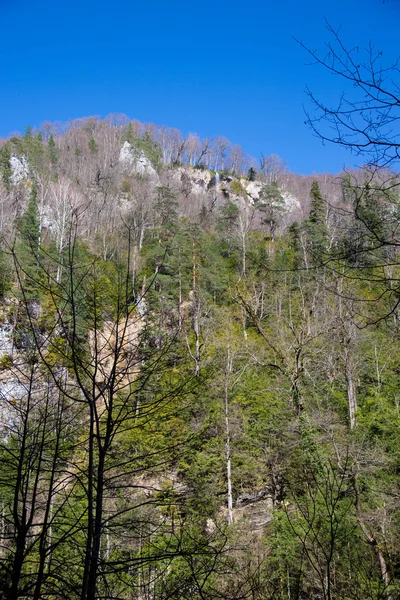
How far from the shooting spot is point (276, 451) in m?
12.3

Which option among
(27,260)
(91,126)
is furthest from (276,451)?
(91,126)

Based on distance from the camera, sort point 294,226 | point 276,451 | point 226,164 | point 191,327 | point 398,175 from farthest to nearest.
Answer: point 226,164
point 294,226
point 191,327
point 276,451
point 398,175

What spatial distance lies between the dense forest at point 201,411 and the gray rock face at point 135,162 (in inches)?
831

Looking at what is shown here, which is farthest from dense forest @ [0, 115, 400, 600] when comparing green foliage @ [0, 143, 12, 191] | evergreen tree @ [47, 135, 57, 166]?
evergreen tree @ [47, 135, 57, 166]

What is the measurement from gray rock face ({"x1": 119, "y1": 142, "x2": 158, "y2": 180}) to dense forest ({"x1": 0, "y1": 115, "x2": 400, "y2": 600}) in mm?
21105

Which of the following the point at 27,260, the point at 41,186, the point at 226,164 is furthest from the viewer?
the point at 226,164

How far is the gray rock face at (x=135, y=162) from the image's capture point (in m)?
53.7

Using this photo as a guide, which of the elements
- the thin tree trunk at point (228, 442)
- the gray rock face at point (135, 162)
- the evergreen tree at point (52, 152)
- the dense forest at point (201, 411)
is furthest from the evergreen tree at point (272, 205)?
the evergreen tree at point (52, 152)

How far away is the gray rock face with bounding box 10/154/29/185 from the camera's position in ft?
139

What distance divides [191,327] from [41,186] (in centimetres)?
2595

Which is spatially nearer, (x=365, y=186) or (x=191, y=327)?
(x=365, y=186)

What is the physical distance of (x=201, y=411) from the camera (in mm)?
13742

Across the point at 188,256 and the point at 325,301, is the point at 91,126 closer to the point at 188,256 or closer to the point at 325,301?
the point at 188,256

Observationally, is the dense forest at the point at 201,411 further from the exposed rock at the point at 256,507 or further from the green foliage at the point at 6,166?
the green foliage at the point at 6,166
